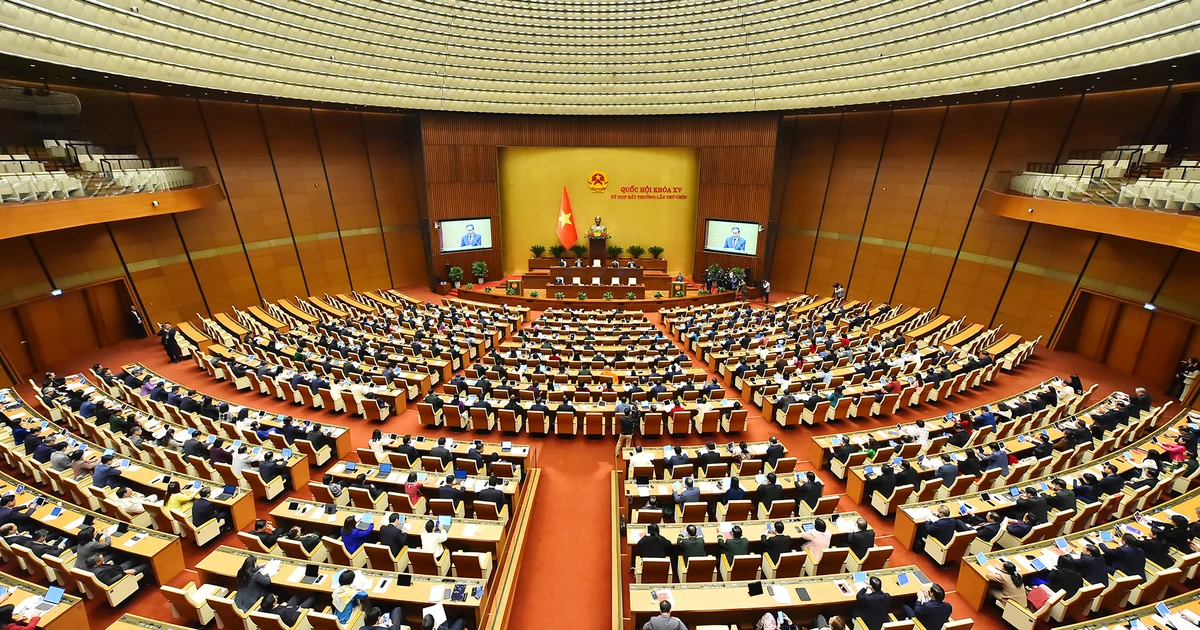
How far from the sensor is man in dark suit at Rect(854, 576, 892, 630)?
582 centimetres

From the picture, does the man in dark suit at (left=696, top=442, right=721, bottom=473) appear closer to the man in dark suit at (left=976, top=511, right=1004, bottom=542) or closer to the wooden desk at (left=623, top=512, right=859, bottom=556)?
the wooden desk at (left=623, top=512, right=859, bottom=556)

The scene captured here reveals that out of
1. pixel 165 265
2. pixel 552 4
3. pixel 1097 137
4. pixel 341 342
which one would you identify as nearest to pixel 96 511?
pixel 341 342

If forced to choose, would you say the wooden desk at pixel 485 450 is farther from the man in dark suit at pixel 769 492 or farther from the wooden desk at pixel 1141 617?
the wooden desk at pixel 1141 617

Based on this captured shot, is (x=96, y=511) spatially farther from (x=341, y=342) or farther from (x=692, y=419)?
(x=692, y=419)

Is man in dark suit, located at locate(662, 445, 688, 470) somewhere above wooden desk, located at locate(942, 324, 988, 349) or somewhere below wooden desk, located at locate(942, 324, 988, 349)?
above

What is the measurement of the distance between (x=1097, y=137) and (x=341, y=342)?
24.1 meters

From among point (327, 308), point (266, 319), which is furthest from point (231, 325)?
point (327, 308)

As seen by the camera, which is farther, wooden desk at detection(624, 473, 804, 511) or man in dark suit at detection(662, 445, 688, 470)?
man in dark suit at detection(662, 445, 688, 470)

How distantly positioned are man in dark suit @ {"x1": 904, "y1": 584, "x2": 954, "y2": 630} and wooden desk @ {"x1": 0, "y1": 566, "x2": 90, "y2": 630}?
9.29 m

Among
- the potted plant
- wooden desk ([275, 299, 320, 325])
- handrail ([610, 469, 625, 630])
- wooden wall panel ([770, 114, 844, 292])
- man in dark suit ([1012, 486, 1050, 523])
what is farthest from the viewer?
the potted plant

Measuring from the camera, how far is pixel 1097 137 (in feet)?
54.1

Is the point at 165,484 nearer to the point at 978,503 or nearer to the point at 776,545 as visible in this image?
the point at 776,545

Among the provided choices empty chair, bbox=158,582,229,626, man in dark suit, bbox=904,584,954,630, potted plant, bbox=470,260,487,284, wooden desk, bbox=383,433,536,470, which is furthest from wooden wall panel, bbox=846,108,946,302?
empty chair, bbox=158,582,229,626

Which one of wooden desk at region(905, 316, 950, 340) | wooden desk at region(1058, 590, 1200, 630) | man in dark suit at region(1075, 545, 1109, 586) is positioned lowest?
wooden desk at region(905, 316, 950, 340)
